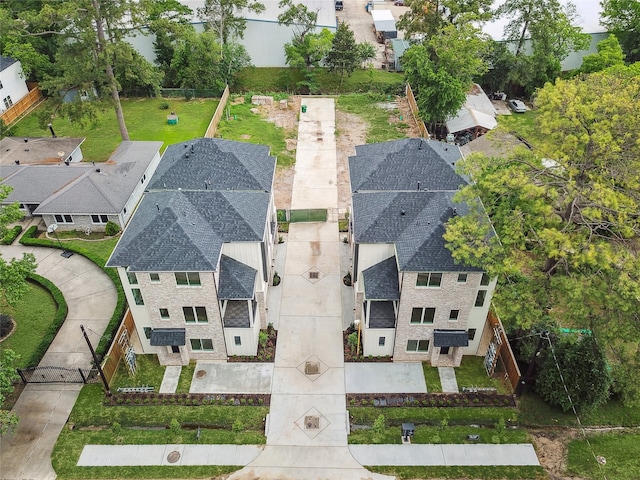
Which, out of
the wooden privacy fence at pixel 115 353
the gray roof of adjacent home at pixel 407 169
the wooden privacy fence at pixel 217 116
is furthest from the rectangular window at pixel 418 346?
the wooden privacy fence at pixel 217 116

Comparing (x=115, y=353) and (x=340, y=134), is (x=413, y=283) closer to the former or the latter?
(x=115, y=353)

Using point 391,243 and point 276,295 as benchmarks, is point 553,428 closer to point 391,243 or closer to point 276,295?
point 391,243

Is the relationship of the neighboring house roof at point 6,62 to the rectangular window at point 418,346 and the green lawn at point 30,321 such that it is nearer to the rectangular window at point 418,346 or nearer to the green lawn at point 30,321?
the green lawn at point 30,321

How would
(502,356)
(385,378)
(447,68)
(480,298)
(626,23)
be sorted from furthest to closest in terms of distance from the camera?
1. (626,23)
2. (447,68)
3. (502,356)
4. (385,378)
5. (480,298)

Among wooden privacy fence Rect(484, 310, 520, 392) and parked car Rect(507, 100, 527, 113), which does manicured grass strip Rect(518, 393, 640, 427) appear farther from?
parked car Rect(507, 100, 527, 113)

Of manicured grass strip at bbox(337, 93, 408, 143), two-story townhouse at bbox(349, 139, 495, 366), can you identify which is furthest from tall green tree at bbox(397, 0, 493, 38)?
two-story townhouse at bbox(349, 139, 495, 366)

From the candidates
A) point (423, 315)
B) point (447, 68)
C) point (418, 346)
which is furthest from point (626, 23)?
point (418, 346)
